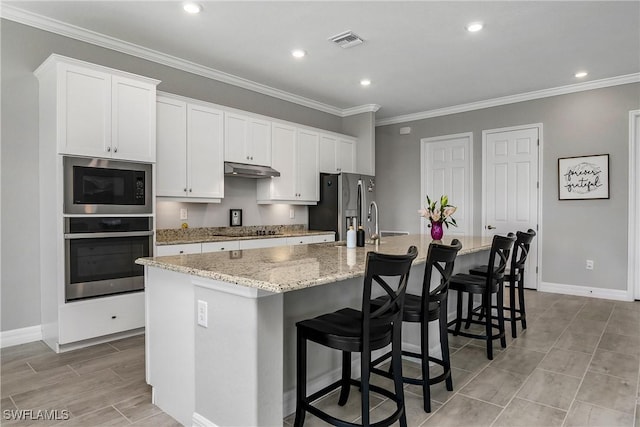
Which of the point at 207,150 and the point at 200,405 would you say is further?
the point at 207,150

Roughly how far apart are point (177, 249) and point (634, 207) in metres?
5.37

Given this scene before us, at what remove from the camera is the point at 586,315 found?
164 inches

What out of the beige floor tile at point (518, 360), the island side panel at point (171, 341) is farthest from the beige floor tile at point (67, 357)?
the beige floor tile at point (518, 360)

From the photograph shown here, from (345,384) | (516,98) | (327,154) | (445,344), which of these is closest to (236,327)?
(345,384)

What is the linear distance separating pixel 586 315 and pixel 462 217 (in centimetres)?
234

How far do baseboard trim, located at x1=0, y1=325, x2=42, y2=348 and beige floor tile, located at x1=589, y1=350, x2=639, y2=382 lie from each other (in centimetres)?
447

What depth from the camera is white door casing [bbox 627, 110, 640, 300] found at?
4.75 meters

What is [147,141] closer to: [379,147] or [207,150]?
[207,150]

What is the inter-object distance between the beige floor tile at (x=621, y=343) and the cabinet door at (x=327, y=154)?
149 inches

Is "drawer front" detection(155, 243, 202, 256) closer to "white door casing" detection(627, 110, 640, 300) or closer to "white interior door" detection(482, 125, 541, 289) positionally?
"white interior door" detection(482, 125, 541, 289)

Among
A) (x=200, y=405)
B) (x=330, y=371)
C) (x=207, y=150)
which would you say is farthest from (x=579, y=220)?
(x=200, y=405)

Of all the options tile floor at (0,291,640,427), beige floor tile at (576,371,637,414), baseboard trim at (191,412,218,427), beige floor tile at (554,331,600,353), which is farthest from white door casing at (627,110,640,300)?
baseboard trim at (191,412,218,427)

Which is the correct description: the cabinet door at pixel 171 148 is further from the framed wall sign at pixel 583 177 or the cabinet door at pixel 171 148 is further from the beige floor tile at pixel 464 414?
the framed wall sign at pixel 583 177

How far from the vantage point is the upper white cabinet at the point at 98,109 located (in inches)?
122
